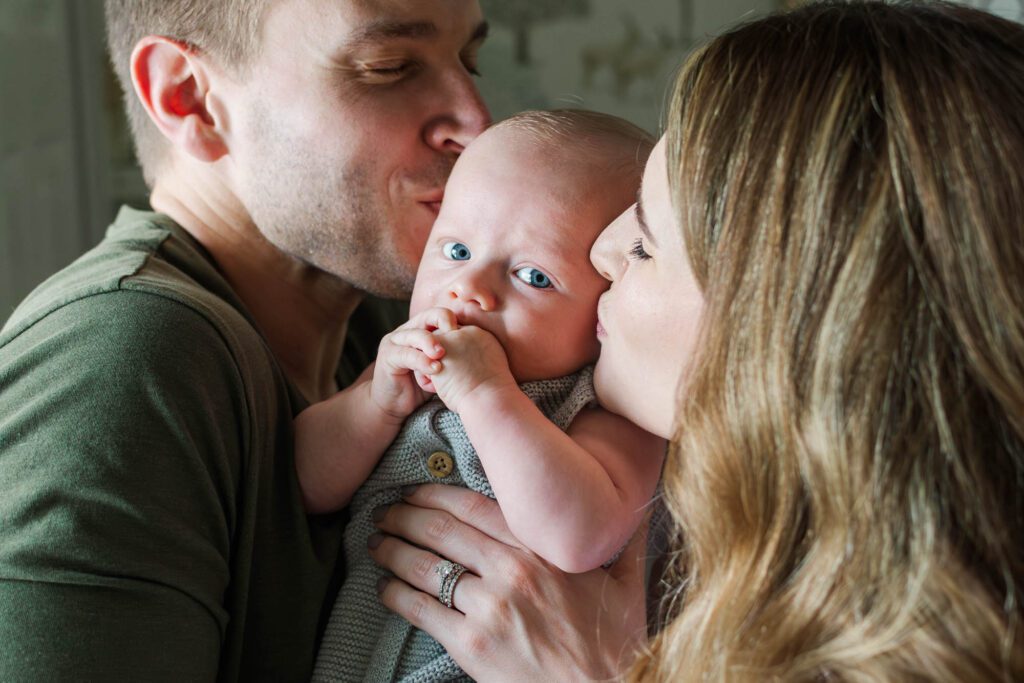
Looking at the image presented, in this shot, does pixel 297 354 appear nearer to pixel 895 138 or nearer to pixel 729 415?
pixel 729 415

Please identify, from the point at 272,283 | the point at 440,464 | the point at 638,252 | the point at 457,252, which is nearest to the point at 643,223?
the point at 638,252

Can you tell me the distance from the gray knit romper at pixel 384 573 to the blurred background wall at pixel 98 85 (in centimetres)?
108

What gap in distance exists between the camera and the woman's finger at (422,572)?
137cm

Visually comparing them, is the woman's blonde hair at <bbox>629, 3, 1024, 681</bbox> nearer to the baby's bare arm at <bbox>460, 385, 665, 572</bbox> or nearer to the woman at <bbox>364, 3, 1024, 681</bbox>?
the woman at <bbox>364, 3, 1024, 681</bbox>

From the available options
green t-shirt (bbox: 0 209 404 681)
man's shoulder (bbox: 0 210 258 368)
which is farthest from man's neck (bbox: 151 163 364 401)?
green t-shirt (bbox: 0 209 404 681)

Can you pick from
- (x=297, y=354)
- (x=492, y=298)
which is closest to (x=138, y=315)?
(x=492, y=298)

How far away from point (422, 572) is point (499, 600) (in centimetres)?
11

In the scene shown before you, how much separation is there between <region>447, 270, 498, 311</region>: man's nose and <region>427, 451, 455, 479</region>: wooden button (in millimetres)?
195

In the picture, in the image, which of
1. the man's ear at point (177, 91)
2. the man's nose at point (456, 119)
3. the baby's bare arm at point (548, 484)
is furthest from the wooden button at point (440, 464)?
the man's ear at point (177, 91)

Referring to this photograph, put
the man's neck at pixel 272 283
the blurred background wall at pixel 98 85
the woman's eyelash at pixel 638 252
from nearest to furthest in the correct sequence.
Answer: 1. the woman's eyelash at pixel 638 252
2. the man's neck at pixel 272 283
3. the blurred background wall at pixel 98 85

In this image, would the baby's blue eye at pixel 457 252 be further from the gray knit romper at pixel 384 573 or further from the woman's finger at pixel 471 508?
the woman's finger at pixel 471 508

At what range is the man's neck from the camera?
69.1 inches

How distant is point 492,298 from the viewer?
1.35 metres

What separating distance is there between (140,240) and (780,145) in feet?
3.07
